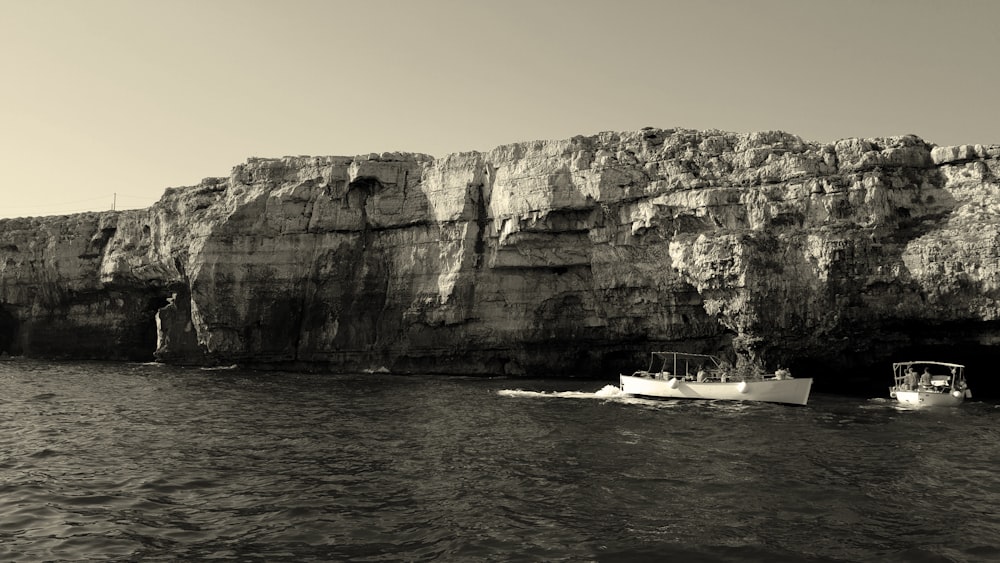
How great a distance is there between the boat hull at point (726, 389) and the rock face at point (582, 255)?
5.65 metres

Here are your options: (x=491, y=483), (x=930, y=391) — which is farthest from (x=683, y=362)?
(x=491, y=483)

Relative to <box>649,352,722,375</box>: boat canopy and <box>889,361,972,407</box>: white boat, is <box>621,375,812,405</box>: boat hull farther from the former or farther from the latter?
<box>649,352,722,375</box>: boat canopy

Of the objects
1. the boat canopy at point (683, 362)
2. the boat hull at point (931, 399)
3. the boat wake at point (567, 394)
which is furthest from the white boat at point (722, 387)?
the boat canopy at point (683, 362)

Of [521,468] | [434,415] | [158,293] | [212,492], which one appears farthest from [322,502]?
[158,293]

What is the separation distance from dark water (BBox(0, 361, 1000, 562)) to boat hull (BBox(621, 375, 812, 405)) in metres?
2.75

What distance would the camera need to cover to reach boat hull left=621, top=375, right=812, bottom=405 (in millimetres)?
31297

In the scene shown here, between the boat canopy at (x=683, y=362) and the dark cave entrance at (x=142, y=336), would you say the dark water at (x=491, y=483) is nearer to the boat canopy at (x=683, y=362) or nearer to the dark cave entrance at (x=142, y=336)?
the boat canopy at (x=683, y=362)

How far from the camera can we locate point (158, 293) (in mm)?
58719

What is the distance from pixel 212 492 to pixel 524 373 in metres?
32.9

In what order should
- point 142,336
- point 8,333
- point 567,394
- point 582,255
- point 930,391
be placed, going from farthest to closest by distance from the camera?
1. point 8,333
2. point 142,336
3. point 582,255
4. point 567,394
5. point 930,391

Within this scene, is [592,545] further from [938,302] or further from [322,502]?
[938,302]

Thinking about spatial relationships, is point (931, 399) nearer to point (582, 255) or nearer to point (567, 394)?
A: point (567, 394)

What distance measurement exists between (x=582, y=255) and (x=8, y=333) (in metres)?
59.7

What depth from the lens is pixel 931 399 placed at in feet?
104
